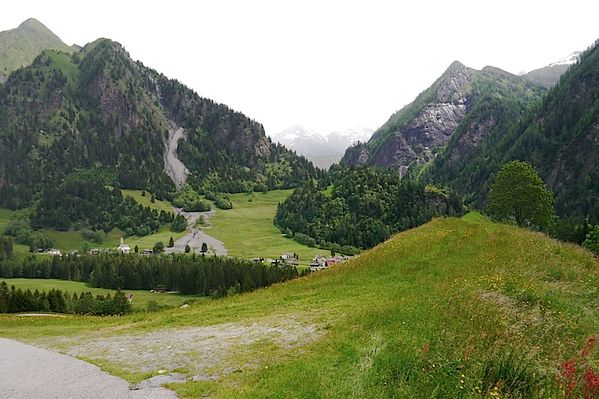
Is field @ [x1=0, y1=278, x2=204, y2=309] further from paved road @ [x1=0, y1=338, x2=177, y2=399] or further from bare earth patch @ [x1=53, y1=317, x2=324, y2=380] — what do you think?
paved road @ [x1=0, y1=338, x2=177, y2=399]

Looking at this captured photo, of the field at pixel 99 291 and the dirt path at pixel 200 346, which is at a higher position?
the dirt path at pixel 200 346

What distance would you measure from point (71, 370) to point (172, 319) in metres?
11.6

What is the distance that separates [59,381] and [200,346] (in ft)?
19.3

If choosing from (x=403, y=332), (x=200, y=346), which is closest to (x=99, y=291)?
(x=200, y=346)

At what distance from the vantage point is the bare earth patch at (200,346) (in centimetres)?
1736

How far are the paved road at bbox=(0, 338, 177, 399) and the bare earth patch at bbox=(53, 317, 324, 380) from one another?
1.24 m

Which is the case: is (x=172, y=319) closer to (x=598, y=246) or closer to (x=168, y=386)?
(x=168, y=386)

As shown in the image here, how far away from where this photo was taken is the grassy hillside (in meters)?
13.2

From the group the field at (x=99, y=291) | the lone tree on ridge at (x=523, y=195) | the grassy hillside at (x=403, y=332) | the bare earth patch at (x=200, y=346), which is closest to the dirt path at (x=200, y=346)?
the bare earth patch at (x=200, y=346)

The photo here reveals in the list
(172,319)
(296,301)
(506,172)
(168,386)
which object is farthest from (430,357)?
(506,172)

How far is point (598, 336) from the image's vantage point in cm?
1652

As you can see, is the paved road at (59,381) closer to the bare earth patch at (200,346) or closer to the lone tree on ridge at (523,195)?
the bare earth patch at (200,346)

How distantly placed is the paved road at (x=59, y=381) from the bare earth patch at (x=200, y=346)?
1.24 metres

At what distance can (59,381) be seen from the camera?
16.5 meters
